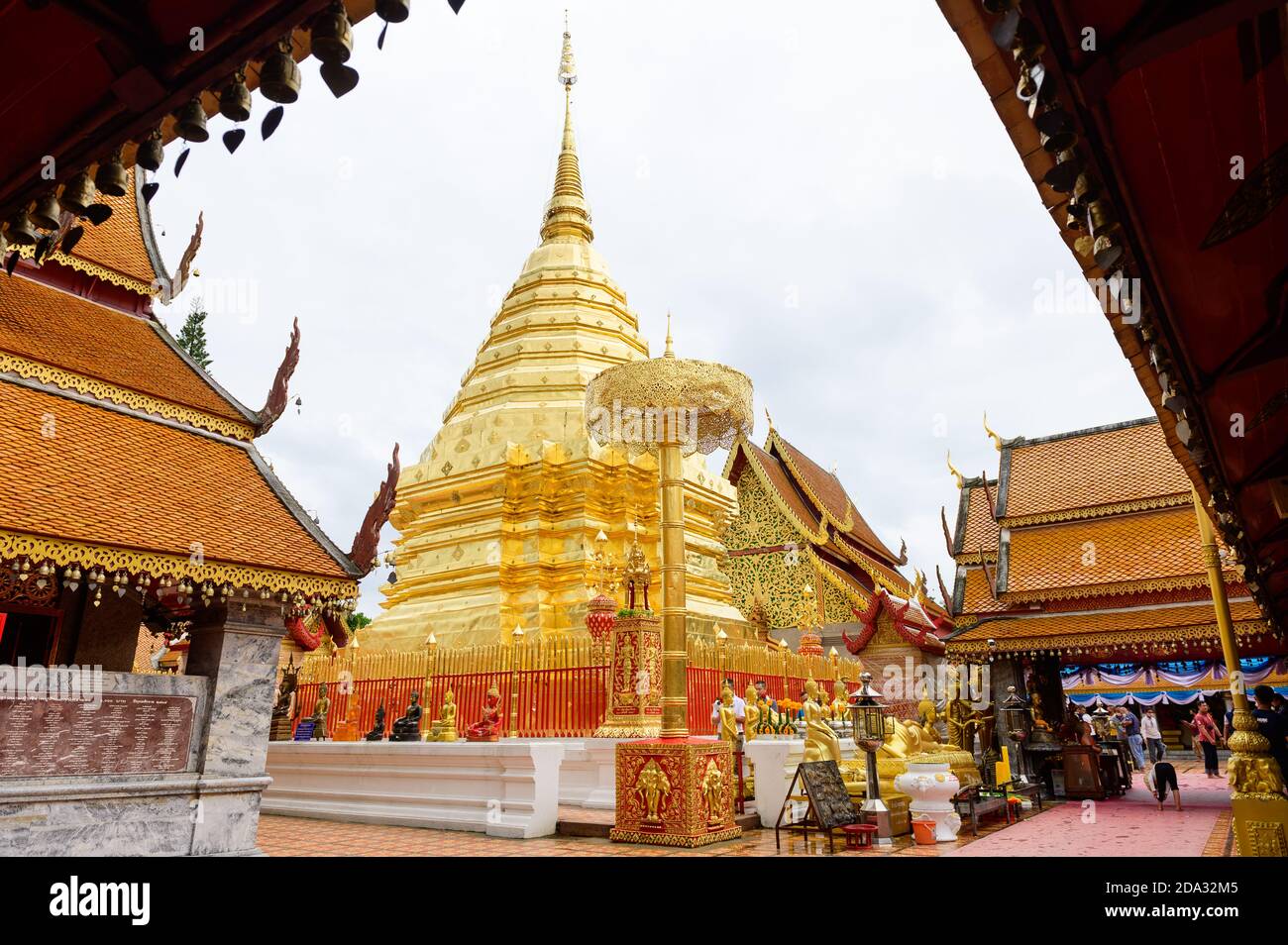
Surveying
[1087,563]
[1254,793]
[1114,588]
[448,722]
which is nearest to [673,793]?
[448,722]

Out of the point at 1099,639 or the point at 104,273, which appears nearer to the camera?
the point at 104,273

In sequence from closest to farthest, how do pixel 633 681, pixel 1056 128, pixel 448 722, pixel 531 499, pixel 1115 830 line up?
pixel 1056 128, pixel 1115 830, pixel 633 681, pixel 448 722, pixel 531 499

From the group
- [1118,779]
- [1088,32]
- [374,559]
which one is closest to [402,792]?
[374,559]

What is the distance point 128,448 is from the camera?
662 centimetres

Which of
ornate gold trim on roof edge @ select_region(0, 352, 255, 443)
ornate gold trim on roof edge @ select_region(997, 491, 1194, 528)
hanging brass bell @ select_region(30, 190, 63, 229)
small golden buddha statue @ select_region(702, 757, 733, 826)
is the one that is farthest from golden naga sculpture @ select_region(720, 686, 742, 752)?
hanging brass bell @ select_region(30, 190, 63, 229)

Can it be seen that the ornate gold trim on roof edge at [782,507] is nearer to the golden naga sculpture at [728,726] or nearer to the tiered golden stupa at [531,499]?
the tiered golden stupa at [531,499]

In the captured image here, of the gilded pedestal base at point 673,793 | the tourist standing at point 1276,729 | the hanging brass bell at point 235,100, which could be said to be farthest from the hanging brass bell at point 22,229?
the tourist standing at point 1276,729

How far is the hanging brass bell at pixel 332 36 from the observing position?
A: 7.58ft

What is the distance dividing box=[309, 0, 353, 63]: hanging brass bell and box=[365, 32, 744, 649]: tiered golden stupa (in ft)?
36.8

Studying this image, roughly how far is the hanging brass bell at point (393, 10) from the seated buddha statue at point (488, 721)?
322 inches

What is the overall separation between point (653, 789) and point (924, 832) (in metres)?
2.39

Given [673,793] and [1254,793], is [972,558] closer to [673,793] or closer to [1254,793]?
[1254,793]
